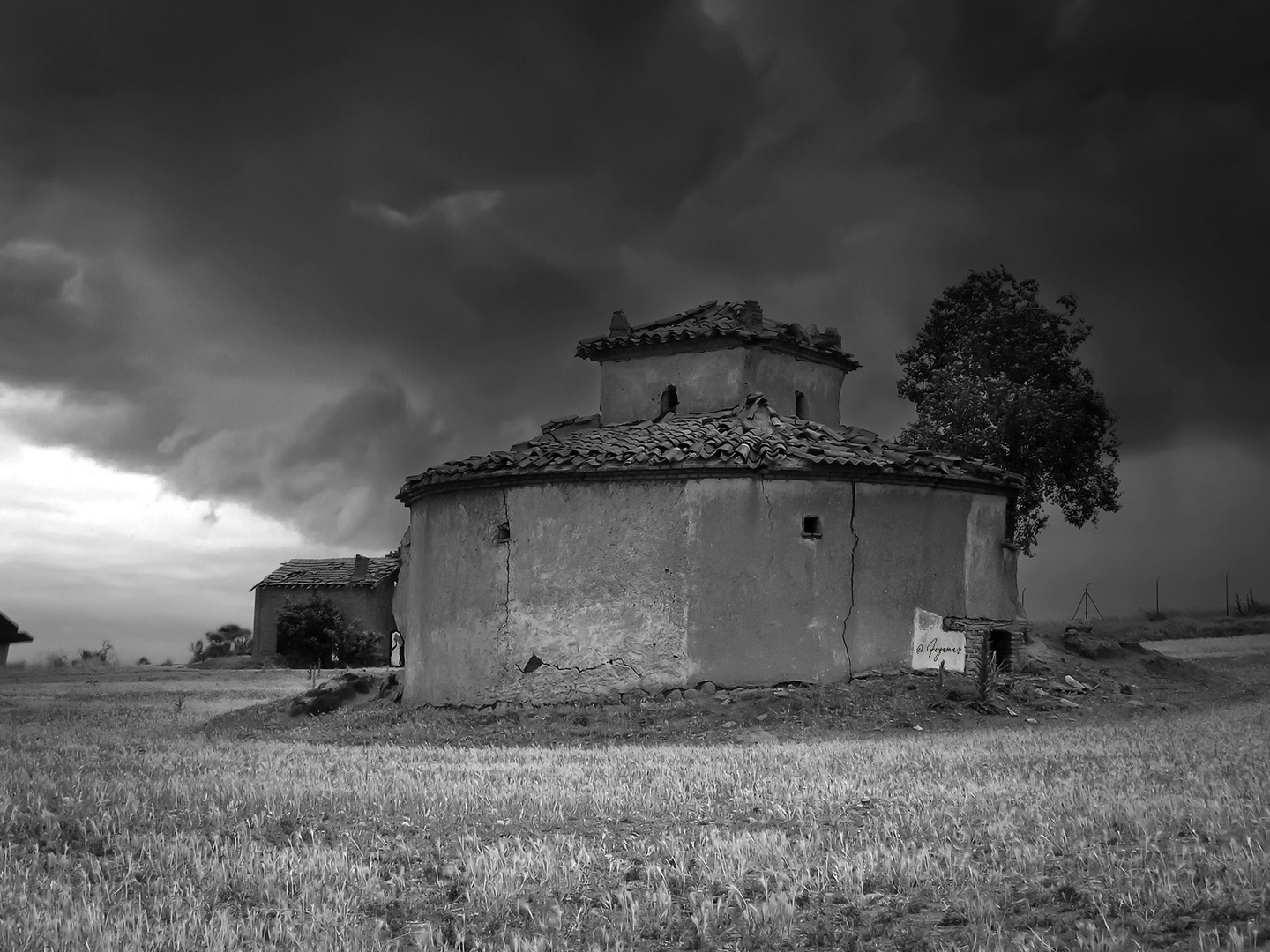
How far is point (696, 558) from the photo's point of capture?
58.4ft

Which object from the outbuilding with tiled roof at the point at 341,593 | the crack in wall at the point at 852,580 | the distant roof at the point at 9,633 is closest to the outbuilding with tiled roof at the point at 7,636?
the distant roof at the point at 9,633

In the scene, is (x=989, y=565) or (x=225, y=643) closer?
(x=989, y=565)

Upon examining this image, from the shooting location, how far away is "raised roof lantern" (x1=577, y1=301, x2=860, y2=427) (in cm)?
2144

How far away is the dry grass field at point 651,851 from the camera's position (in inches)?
211

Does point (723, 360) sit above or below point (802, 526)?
above

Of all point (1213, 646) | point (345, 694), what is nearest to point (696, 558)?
point (345, 694)

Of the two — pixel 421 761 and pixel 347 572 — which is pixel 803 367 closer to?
pixel 421 761

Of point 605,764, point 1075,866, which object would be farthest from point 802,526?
point 1075,866

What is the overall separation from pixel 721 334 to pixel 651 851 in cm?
1509

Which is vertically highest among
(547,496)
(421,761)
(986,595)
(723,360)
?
(723,360)

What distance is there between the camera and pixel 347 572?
48.8 m

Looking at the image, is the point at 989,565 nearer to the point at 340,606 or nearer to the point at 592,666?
the point at 592,666

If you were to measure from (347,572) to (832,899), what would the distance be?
4474 centimetres

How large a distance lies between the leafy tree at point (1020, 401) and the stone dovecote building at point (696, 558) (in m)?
13.7
